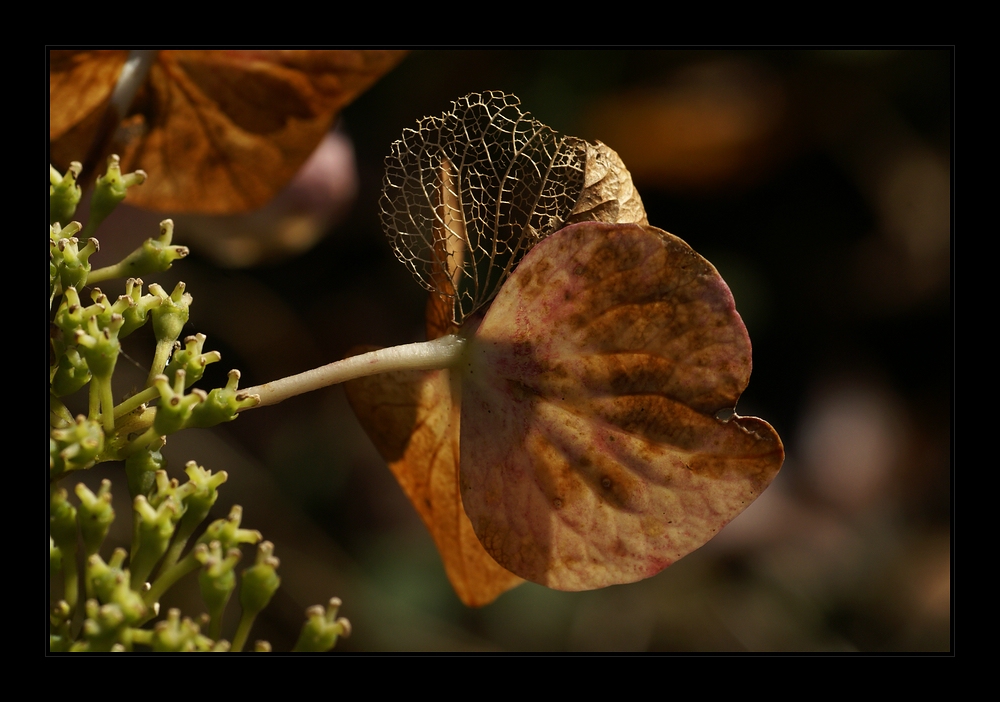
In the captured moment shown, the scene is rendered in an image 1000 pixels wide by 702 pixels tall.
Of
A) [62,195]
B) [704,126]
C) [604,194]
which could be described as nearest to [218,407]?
[62,195]

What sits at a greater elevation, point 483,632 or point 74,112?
point 74,112

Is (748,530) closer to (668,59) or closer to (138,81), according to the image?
(668,59)

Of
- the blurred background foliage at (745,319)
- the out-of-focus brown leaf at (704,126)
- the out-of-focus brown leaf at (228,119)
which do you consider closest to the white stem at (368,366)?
the out-of-focus brown leaf at (228,119)

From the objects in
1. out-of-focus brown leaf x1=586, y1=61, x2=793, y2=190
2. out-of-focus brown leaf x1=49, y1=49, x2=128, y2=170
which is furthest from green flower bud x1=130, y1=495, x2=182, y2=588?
out-of-focus brown leaf x1=586, y1=61, x2=793, y2=190

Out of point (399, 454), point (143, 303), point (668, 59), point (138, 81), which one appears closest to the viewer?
point (143, 303)

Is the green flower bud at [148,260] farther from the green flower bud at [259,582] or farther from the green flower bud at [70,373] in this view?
the green flower bud at [259,582]

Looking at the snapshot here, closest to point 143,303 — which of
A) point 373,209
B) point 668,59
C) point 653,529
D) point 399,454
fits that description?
point 399,454

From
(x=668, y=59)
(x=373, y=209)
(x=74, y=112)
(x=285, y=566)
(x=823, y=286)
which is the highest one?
(x=74, y=112)
